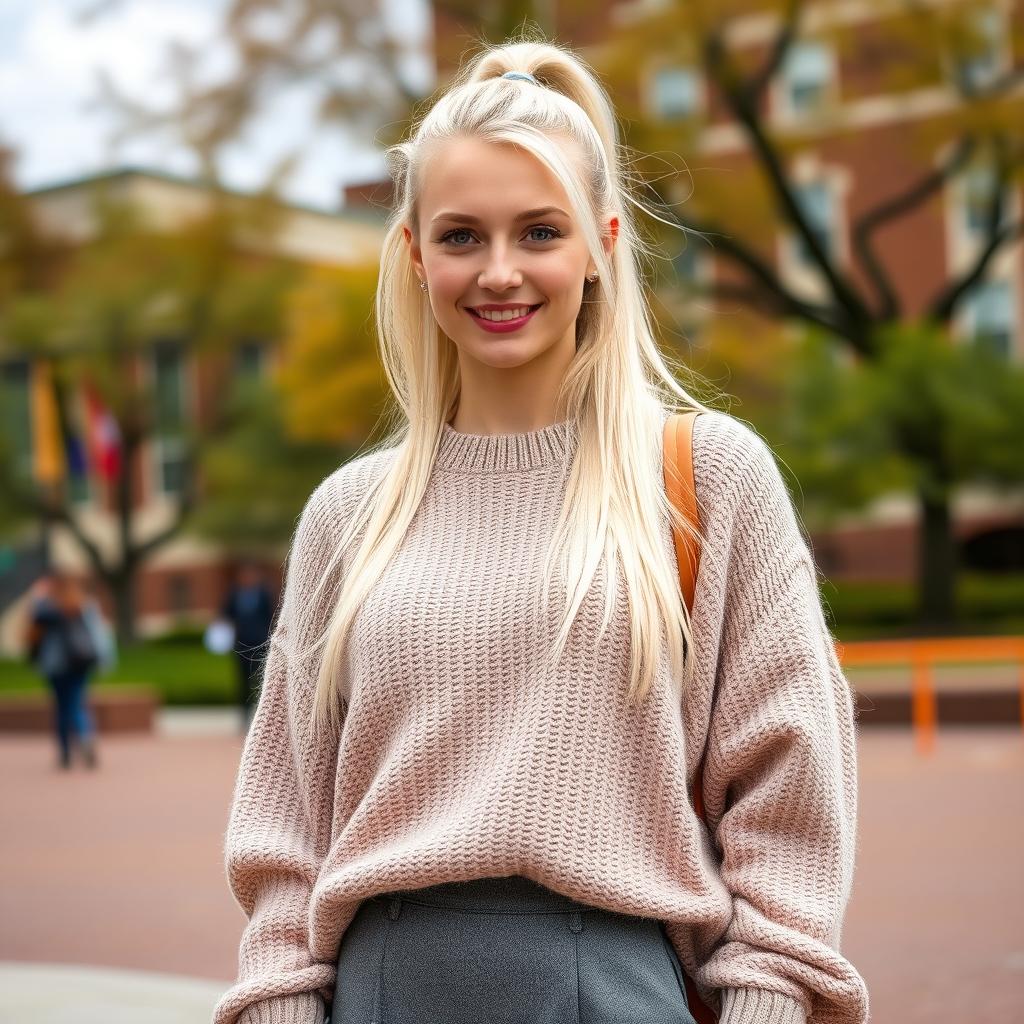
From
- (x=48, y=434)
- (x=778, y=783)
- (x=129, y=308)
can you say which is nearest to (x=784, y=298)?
(x=129, y=308)

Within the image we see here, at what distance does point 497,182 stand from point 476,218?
57 millimetres

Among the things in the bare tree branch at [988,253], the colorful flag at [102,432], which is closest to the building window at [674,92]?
the bare tree branch at [988,253]

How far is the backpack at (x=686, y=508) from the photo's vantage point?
2408 millimetres

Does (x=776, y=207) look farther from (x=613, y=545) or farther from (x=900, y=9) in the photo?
(x=613, y=545)

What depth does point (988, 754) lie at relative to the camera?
14.2m

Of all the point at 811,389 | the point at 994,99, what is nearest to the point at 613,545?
the point at 811,389

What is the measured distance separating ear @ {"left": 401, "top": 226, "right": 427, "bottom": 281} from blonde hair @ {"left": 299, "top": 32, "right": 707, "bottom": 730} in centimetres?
2

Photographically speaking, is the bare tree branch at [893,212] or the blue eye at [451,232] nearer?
the blue eye at [451,232]

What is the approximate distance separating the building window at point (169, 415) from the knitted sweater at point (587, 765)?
33.4 meters

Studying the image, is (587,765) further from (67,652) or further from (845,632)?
(845,632)

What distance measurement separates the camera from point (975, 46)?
2302cm

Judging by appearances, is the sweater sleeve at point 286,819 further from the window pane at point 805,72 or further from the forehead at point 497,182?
the window pane at point 805,72

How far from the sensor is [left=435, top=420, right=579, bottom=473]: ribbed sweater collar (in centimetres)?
258

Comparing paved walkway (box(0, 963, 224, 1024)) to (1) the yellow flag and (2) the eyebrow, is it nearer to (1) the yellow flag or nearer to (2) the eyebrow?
(2) the eyebrow
